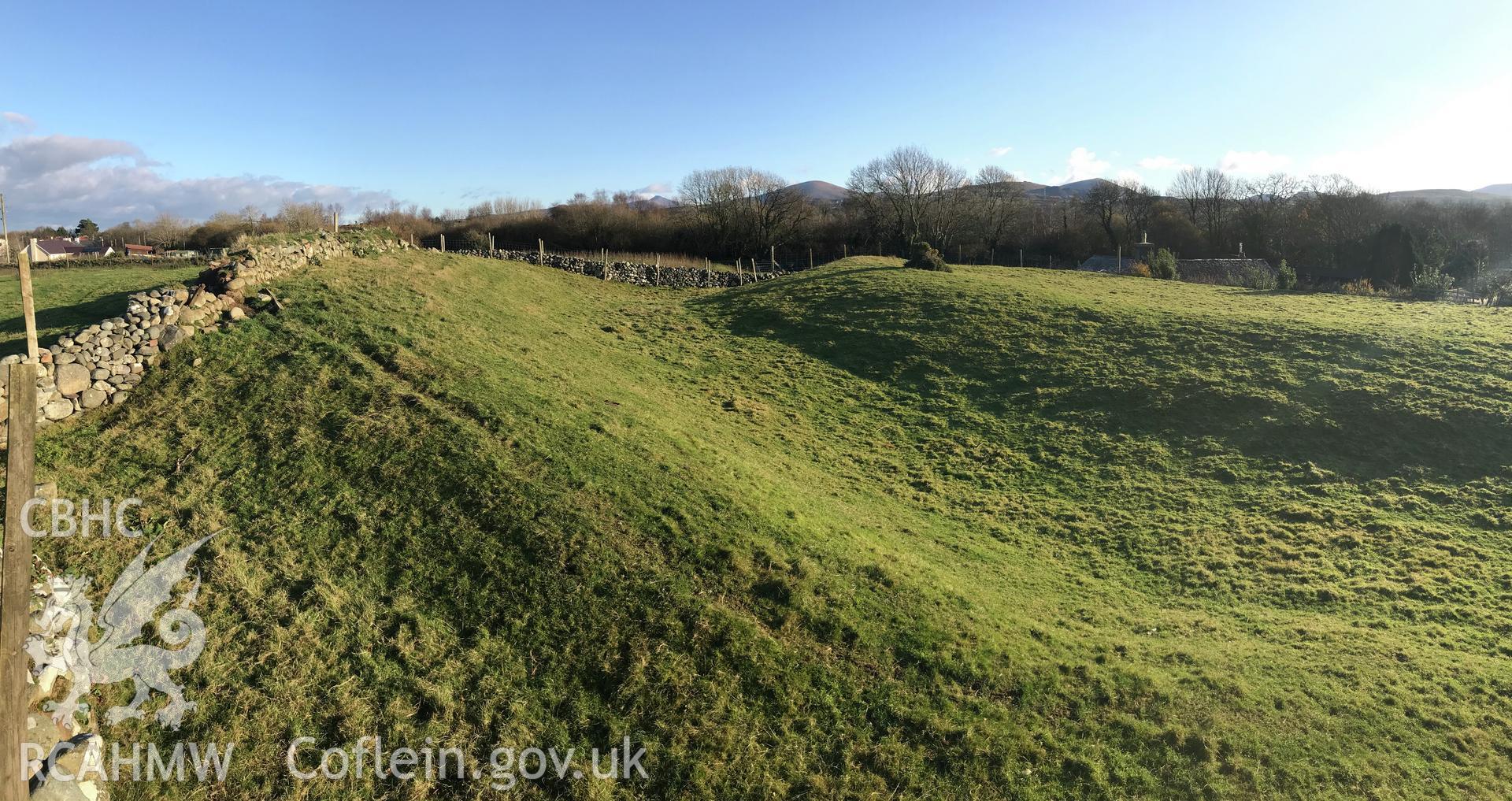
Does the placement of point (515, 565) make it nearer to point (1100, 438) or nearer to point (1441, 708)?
point (1441, 708)

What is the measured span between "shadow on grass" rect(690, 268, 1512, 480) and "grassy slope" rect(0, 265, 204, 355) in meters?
17.9

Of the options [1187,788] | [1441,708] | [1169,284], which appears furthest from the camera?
[1169,284]

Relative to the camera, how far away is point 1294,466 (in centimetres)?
1353

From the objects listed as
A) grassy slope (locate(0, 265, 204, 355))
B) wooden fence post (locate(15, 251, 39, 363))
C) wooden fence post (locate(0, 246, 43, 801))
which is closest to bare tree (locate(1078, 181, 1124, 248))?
grassy slope (locate(0, 265, 204, 355))

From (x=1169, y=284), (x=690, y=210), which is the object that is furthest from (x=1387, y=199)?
(x=690, y=210)

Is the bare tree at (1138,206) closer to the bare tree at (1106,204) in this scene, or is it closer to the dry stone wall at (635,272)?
the bare tree at (1106,204)

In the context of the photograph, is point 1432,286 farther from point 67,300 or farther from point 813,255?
point 813,255

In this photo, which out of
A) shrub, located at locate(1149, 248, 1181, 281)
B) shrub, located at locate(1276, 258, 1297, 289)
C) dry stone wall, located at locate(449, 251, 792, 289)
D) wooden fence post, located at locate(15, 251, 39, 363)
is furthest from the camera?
shrub, located at locate(1149, 248, 1181, 281)

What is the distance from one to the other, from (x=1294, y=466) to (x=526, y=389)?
15472mm

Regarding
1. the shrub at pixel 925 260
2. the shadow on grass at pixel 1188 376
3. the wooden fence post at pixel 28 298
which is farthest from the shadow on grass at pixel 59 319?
the shrub at pixel 925 260

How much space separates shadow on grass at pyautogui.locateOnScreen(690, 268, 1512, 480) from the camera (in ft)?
46.3

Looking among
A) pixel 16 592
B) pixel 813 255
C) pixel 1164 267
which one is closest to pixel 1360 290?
pixel 1164 267

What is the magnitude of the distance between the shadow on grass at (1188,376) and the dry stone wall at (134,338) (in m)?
15.5

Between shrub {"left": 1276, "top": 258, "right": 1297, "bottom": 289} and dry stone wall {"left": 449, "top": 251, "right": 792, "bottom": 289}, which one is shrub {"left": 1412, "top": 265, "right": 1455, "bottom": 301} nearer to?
shrub {"left": 1276, "top": 258, "right": 1297, "bottom": 289}
